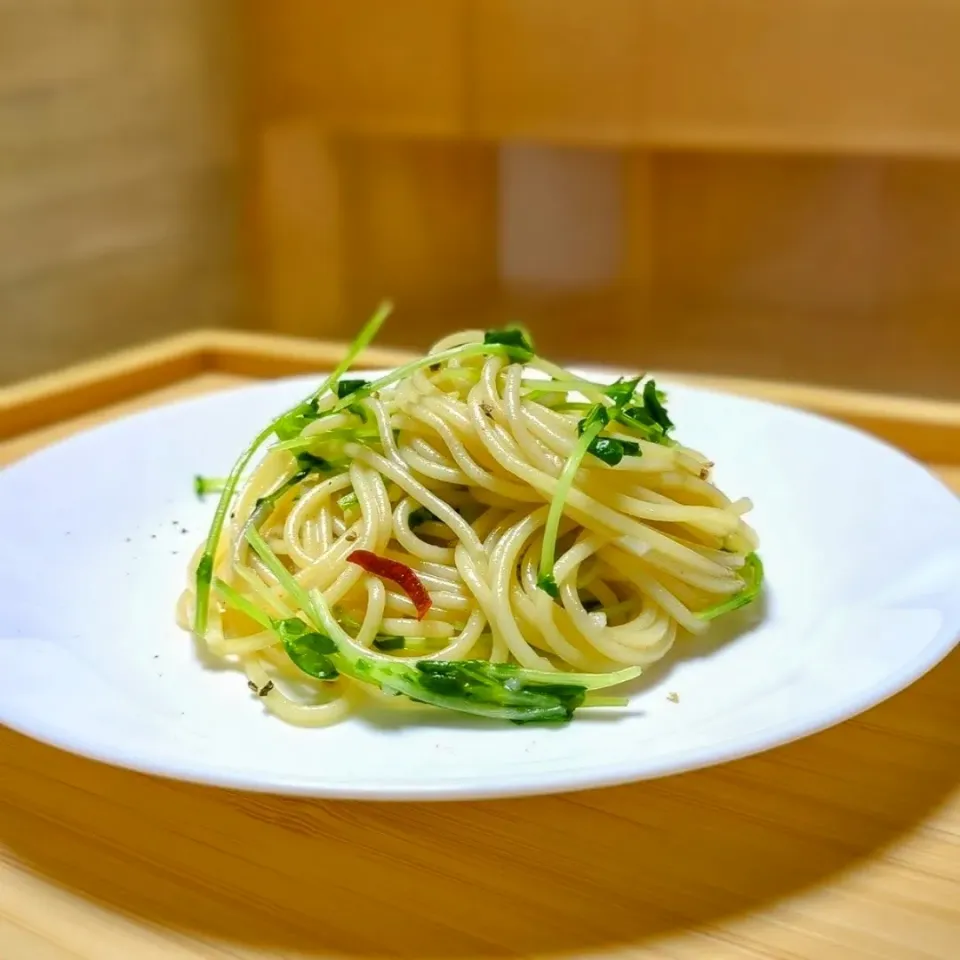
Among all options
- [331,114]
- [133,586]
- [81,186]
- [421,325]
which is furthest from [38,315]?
[133,586]

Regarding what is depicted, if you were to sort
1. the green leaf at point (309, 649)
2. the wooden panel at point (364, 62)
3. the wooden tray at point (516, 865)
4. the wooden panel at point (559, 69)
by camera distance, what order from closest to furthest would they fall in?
the wooden tray at point (516, 865), the green leaf at point (309, 649), the wooden panel at point (559, 69), the wooden panel at point (364, 62)

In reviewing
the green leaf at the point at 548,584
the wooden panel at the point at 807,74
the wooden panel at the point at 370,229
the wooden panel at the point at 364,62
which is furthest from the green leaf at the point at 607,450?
the wooden panel at the point at 370,229

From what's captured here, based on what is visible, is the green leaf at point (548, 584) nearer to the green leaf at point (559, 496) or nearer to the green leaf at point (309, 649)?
the green leaf at point (559, 496)

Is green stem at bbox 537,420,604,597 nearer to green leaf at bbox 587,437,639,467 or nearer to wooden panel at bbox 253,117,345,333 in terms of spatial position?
green leaf at bbox 587,437,639,467

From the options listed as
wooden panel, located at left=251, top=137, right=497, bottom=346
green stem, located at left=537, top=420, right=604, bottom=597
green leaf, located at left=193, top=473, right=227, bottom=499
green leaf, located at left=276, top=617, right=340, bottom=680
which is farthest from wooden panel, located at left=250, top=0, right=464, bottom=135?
green leaf, located at left=276, top=617, right=340, bottom=680

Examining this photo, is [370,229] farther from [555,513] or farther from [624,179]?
[555,513]
